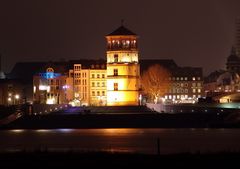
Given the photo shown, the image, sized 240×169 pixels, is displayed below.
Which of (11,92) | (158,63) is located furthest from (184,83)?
(11,92)

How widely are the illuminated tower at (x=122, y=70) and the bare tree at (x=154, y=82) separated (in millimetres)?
36394

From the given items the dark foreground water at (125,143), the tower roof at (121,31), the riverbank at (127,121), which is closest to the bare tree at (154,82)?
the tower roof at (121,31)

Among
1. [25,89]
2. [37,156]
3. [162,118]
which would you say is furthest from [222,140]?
[25,89]

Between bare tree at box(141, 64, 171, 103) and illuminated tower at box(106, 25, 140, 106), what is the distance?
119 feet

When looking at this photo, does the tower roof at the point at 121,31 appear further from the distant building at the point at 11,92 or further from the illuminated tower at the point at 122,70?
the distant building at the point at 11,92

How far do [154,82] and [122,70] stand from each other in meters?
41.2

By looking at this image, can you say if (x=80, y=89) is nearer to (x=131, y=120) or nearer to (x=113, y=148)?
(x=131, y=120)

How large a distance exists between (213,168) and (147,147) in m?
15.3

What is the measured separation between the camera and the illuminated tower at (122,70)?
122062 millimetres

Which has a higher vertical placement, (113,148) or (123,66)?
(123,66)

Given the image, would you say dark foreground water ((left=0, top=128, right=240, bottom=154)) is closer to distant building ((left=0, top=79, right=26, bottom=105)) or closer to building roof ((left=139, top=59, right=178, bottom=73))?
distant building ((left=0, top=79, right=26, bottom=105))

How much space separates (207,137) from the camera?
56156mm

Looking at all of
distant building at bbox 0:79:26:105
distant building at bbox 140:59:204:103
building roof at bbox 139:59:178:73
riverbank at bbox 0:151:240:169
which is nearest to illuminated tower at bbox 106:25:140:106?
distant building at bbox 0:79:26:105

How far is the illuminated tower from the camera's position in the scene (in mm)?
122062
